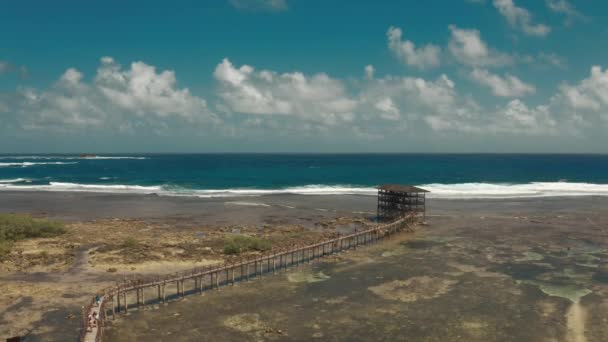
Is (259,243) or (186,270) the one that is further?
(259,243)

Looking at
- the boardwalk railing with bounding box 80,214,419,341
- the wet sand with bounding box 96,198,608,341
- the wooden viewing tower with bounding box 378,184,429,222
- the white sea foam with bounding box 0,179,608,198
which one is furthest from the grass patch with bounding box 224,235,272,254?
the white sea foam with bounding box 0,179,608,198

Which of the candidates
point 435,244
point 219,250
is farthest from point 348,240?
point 219,250

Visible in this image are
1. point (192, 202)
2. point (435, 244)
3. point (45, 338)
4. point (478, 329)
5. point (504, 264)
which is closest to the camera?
point (45, 338)

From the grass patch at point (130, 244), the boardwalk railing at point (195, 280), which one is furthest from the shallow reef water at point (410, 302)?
the grass patch at point (130, 244)

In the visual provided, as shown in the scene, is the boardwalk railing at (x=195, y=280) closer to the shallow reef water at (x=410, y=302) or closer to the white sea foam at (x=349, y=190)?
the shallow reef water at (x=410, y=302)

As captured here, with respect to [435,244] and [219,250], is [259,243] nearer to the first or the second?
[219,250]

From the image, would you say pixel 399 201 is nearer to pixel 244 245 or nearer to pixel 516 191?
pixel 244 245
